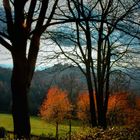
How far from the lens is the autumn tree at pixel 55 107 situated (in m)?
104

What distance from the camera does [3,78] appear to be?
431ft

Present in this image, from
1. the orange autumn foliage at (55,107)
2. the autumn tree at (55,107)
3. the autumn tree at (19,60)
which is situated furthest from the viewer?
the orange autumn foliage at (55,107)

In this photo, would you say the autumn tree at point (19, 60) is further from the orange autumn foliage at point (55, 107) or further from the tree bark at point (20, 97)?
the orange autumn foliage at point (55, 107)

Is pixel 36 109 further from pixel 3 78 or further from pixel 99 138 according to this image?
pixel 99 138

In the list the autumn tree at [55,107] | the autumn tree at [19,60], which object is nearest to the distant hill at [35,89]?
the autumn tree at [55,107]

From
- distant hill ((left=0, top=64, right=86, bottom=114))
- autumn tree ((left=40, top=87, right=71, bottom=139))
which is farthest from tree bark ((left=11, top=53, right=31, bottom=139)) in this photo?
autumn tree ((left=40, top=87, right=71, bottom=139))

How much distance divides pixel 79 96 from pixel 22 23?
365ft

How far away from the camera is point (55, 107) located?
112 meters

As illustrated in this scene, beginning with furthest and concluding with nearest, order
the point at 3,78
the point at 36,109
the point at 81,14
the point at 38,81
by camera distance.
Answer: the point at 3,78, the point at 38,81, the point at 36,109, the point at 81,14

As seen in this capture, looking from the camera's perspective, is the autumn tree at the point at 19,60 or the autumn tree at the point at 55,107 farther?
the autumn tree at the point at 55,107

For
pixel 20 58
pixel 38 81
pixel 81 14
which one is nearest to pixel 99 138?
pixel 20 58

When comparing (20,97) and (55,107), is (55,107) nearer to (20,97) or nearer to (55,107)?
(55,107)

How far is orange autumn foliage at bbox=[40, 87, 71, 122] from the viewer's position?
344 feet

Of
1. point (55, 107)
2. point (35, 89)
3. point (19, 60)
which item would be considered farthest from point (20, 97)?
point (35, 89)
